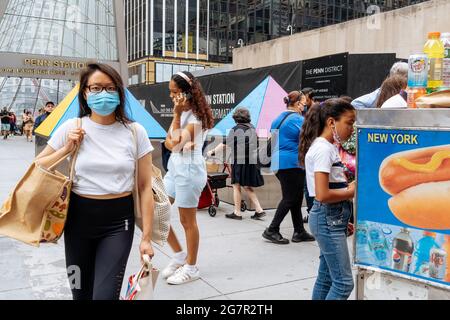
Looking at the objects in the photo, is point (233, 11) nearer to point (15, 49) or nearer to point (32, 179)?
point (15, 49)

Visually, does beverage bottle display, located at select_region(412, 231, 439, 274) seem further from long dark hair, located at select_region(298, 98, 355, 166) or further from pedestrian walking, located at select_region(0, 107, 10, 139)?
pedestrian walking, located at select_region(0, 107, 10, 139)

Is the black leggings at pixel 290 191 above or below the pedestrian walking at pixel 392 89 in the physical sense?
below

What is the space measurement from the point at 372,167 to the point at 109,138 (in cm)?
146

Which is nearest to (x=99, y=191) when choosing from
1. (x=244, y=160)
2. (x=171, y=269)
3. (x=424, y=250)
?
(x=424, y=250)

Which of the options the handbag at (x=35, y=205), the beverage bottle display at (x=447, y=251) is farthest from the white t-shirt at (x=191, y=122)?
the beverage bottle display at (x=447, y=251)

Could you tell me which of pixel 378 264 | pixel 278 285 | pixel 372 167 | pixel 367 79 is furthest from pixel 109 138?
pixel 367 79

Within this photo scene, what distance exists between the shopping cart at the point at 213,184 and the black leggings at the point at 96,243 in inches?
177

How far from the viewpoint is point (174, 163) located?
4.41m

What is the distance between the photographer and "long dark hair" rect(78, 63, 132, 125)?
280 cm

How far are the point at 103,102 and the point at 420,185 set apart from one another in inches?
67.3

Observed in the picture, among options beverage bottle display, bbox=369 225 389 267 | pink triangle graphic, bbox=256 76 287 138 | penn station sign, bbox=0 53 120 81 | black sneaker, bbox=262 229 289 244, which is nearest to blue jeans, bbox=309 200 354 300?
beverage bottle display, bbox=369 225 389 267

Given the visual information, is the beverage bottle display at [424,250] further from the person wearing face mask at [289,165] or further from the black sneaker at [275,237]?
the black sneaker at [275,237]

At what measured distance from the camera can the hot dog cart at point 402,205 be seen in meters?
2.23

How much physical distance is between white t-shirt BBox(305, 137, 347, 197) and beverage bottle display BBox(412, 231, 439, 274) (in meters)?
0.78
